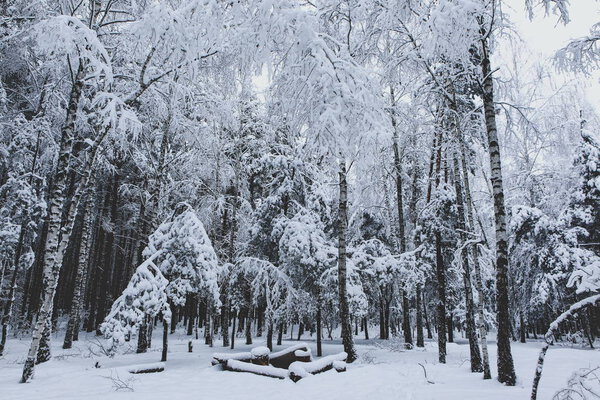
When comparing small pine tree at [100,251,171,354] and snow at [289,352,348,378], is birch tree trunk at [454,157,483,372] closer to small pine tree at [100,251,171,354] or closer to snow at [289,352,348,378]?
snow at [289,352,348,378]

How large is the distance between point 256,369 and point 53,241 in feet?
20.1

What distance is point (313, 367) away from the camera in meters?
9.93

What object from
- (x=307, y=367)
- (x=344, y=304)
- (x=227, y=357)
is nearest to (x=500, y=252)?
(x=307, y=367)

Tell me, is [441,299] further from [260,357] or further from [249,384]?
[249,384]

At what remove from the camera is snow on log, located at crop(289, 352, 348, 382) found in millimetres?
9328

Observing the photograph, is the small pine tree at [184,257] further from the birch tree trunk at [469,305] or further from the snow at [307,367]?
the birch tree trunk at [469,305]

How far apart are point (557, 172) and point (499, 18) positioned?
14279mm

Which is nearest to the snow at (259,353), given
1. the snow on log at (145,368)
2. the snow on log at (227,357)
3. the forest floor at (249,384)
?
the snow on log at (227,357)

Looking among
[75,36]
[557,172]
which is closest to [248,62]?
[75,36]

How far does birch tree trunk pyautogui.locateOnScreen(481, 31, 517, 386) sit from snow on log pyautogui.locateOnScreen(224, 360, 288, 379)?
5234 millimetres

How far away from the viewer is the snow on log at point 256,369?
959 centimetres

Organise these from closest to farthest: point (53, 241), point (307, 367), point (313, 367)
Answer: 1. point (53, 241)
2. point (307, 367)
3. point (313, 367)

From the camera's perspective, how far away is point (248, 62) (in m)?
4.30

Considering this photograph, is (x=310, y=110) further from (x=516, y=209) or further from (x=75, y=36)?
(x=516, y=209)
